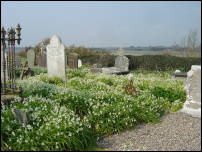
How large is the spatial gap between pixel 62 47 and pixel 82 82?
237cm

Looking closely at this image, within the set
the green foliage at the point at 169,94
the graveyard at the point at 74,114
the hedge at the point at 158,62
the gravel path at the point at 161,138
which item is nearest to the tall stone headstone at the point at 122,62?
the hedge at the point at 158,62

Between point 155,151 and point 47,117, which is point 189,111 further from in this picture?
point 47,117

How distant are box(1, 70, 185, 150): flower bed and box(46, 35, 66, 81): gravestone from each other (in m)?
2.56

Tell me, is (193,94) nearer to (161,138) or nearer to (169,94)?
(169,94)

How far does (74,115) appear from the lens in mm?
6133

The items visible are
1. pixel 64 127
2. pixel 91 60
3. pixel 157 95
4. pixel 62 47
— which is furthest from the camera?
pixel 91 60

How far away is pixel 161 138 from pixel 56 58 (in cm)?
760

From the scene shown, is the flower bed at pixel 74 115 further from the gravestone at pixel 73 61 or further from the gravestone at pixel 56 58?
the gravestone at pixel 73 61

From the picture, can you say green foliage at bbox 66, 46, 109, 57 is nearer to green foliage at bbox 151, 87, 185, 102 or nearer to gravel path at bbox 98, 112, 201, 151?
green foliage at bbox 151, 87, 185, 102

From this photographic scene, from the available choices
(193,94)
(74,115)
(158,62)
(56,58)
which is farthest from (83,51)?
(74,115)

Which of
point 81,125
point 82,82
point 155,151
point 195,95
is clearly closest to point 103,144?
point 81,125

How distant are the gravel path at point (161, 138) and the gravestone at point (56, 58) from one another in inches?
238

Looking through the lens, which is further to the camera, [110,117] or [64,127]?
[110,117]

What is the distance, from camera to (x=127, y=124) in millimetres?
6859
